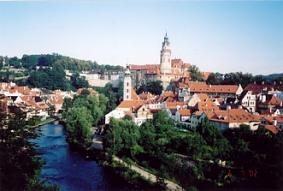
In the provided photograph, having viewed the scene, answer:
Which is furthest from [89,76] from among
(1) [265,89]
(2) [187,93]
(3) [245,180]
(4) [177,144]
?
(3) [245,180]

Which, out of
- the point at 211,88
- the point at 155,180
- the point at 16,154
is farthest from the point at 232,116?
the point at 16,154

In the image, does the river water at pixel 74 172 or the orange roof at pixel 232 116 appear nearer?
the river water at pixel 74 172

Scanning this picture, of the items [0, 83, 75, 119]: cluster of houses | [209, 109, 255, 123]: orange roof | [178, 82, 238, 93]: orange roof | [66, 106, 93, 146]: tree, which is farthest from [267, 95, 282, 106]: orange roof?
[0, 83, 75, 119]: cluster of houses

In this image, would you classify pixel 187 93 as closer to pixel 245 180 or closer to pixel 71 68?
pixel 245 180

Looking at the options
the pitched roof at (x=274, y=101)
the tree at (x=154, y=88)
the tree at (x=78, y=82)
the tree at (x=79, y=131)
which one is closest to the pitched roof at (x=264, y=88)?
the pitched roof at (x=274, y=101)

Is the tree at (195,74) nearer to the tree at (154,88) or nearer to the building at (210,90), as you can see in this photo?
the tree at (154,88)

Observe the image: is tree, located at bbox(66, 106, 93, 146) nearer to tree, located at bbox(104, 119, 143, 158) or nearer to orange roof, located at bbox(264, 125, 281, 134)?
tree, located at bbox(104, 119, 143, 158)
